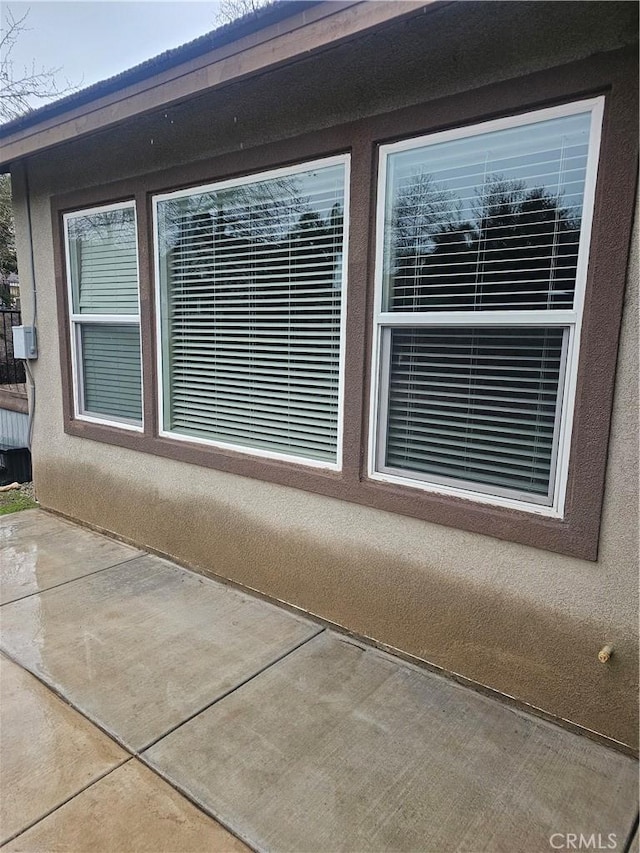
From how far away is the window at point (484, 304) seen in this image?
224cm

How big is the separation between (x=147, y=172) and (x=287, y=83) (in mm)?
1355

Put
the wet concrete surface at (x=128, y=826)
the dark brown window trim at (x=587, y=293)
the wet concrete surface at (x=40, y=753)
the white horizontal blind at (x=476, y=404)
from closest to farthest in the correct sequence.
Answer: the wet concrete surface at (x=128, y=826), the wet concrete surface at (x=40, y=753), the dark brown window trim at (x=587, y=293), the white horizontal blind at (x=476, y=404)

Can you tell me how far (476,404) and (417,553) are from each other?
2.67ft

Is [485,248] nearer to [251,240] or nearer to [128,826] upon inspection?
[251,240]

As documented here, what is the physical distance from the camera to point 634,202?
2002 mm

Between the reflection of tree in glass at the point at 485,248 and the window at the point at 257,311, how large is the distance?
1.38ft

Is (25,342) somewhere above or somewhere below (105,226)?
below

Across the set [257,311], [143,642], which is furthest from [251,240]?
[143,642]

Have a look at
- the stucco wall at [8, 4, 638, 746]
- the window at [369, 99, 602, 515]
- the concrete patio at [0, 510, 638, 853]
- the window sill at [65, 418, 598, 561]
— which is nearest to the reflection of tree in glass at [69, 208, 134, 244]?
the stucco wall at [8, 4, 638, 746]

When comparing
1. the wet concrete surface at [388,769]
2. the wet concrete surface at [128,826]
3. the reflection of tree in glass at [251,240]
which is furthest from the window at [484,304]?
the wet concrete surface at [128,826]

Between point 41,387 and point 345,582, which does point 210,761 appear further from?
point 41,387

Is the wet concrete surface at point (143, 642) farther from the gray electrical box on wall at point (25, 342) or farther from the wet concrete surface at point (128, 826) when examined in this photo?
the gray electrical box on wall at point (25, 342)

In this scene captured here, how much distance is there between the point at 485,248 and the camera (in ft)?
8.05

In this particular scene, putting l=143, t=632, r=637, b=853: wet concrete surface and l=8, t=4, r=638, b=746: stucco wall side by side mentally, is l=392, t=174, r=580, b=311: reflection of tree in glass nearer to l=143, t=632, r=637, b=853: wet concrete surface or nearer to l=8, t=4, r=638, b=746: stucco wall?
l=8, t=4, r=638, b=746: stucco wall
